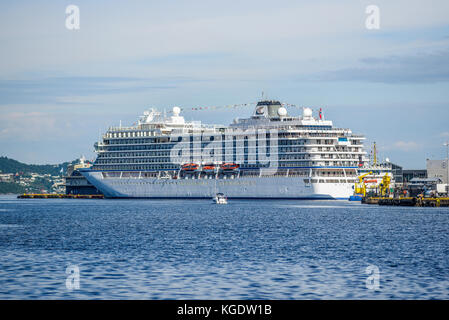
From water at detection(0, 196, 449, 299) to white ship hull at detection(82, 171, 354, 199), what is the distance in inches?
2429

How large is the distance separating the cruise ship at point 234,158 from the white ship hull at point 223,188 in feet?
0.60

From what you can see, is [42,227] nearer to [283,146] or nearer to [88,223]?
[88,223]

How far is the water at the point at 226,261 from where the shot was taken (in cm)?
3028

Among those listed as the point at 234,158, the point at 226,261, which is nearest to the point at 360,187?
the point at 234,158

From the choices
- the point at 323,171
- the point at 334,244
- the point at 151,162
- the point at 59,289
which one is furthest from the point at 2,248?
the point at 151,162

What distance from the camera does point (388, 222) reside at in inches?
2953

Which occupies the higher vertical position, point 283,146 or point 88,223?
point 283,146

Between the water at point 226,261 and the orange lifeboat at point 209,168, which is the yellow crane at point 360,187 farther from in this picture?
the water at point 226,261

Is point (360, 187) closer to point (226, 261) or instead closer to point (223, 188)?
point (223, 188)

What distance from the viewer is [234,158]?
146000 mm

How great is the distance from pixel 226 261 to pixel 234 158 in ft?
348

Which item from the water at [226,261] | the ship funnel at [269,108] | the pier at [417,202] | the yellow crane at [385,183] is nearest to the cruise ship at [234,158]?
the ship funnel at [269,108]

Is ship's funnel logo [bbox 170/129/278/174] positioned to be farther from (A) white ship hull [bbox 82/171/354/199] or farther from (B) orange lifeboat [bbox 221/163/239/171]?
(A) white ship hull [bbox 82/171/354/199]

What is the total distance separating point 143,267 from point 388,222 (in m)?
43.1
